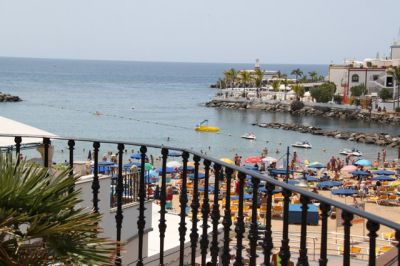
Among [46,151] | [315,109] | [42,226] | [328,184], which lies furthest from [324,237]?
[315,109]

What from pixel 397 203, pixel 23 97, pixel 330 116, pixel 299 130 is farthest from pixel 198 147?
pixel 23 97

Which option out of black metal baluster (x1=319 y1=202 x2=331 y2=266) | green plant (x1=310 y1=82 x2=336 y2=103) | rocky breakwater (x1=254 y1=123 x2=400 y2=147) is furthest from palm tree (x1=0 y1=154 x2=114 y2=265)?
green plant (x1=310 y1=82 x2=336 y2=103)

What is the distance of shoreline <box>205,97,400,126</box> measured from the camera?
88938 mm

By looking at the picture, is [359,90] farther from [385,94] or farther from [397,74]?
[397,74]

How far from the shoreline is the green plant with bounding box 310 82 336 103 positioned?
1835 mm

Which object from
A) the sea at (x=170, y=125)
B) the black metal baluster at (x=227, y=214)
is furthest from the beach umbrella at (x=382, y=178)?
the black metal baluster at (x=227, y=214)

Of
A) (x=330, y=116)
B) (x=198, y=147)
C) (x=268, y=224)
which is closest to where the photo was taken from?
(x=268, y=224)

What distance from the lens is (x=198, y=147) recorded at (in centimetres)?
6019

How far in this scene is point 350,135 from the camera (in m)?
71.6

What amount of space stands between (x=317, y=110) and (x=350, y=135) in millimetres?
28189

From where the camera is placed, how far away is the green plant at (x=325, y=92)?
101 meters

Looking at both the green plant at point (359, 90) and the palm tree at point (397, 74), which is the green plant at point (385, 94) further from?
the green plant at point (359, 90)

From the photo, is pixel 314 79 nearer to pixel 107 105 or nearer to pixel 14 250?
pixel 107 105

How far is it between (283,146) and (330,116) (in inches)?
1322
